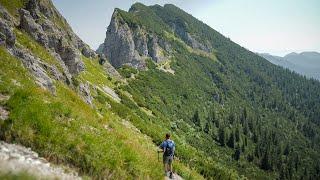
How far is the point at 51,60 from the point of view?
31.4m

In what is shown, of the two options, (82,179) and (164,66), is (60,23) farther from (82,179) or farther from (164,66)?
(164,66)

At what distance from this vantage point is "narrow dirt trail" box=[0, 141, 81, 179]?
39.4 ft

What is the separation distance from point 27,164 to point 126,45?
141 m

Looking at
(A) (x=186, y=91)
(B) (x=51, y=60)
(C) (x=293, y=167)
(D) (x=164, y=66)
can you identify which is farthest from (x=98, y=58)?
(C) (x=293, y=167)

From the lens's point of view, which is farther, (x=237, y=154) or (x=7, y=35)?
(x=237, y=154)

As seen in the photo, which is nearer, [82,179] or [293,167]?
[82,179]

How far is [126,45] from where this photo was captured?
500 ft

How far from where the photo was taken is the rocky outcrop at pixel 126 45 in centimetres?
15100

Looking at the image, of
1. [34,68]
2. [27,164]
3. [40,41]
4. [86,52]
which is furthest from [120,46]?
[27,164]

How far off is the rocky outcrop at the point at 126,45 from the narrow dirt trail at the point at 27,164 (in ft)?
432

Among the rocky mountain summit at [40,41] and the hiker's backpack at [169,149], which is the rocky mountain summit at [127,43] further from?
the hiker's backpack at [169,149]

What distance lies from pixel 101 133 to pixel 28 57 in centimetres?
1049

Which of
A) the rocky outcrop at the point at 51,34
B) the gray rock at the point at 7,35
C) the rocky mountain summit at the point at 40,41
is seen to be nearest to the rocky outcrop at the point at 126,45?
the rocky mountain summit at the point at 40,41

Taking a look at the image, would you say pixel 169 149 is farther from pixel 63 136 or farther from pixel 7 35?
pixel 7 35
